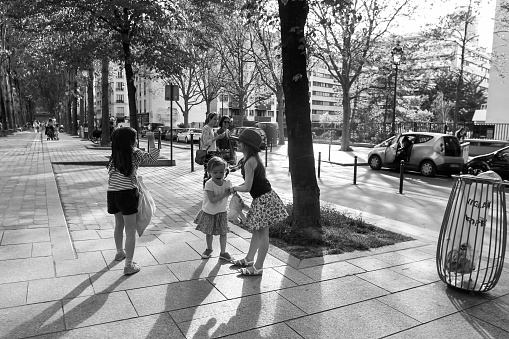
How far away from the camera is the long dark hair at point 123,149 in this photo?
4129 mm

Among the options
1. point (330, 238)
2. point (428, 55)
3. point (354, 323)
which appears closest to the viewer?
point (354, 323)

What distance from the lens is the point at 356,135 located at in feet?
128

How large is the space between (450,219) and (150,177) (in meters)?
9.72

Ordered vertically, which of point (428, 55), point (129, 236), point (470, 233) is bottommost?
point (129, 236)

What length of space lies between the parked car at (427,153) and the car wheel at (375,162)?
0.33m

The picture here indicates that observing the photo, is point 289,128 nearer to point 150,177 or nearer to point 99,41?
point 150,177

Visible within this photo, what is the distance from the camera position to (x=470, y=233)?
12.6 ft

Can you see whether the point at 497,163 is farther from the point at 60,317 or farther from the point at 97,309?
the point at 60,317

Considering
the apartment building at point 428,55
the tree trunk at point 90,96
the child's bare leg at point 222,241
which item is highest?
the apartment building at point 428,55

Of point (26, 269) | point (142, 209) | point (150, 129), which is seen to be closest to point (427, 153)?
point (142, 209)

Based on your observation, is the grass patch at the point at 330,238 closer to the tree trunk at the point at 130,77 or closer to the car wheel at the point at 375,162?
the tree trunk at the point at 130,77

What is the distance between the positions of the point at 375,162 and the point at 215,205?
46.0 feet

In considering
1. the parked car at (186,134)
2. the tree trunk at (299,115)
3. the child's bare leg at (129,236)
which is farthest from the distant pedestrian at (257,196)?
the parked car at (186,134)

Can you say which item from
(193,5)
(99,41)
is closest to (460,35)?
(193,5)
